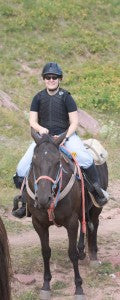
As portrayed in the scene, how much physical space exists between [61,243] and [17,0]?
1654 centimetres

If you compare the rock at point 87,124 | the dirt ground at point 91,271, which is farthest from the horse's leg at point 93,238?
the rock at point 87,124

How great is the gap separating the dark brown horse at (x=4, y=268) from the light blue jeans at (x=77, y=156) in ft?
17.6

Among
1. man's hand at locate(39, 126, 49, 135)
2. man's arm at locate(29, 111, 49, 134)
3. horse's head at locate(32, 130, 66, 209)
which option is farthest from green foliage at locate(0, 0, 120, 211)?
horse's head at locate(32, 130, 66, 209)

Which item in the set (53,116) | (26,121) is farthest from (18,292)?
(26,121)

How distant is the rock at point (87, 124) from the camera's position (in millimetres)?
16078

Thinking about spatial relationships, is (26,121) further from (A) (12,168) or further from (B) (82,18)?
(B) (82,18)

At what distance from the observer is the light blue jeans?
7.39 meters

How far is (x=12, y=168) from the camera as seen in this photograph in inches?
491

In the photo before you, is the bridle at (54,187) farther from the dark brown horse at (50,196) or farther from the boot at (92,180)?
the boot at (92,180)

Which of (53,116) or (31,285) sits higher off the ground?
(53,116)

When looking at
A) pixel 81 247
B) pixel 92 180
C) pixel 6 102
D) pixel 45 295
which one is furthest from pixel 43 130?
pixel 6 102

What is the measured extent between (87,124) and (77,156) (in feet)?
29.5

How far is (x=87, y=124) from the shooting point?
16359 millimetres

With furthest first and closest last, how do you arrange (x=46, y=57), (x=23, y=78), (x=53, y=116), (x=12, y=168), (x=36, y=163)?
(x=46, y=57)
(x=23, y=78)
(x=12, y=168)
(x=53, y=116)
(x=36, y=163)
